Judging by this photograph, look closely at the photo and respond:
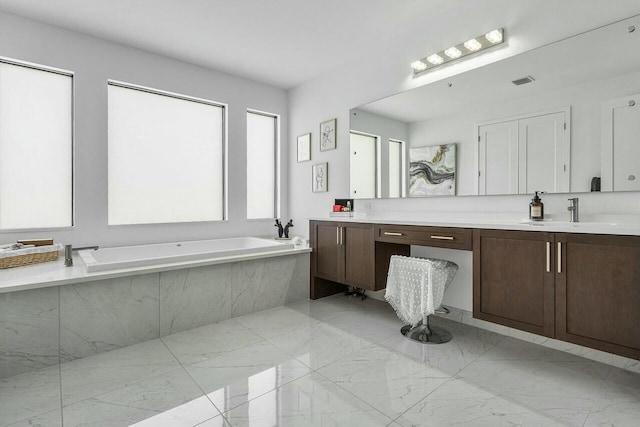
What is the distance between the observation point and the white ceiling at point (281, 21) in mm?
2410

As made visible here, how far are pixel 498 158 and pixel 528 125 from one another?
0.28 m

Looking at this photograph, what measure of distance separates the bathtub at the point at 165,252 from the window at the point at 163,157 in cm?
33

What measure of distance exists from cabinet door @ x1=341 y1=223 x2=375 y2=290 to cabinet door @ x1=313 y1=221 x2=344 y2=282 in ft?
0.26

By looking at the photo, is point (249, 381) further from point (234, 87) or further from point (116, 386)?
point (234, 87)

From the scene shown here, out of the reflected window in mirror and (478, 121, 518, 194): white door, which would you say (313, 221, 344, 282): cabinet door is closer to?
the reflected window in mirror

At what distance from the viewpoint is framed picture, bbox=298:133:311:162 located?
406cm

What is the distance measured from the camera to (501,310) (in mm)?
2025

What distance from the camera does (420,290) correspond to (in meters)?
2.32

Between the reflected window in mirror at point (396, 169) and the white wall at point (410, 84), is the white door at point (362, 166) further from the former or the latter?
the reflected window in mirror at point (396, 169)

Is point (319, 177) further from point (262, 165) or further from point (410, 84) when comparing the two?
point (410, 84)

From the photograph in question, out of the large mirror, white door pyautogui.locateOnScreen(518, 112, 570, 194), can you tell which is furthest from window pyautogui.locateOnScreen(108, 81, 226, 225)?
white door pyautogui.locateOnScreen(518, 112, 570, 194)

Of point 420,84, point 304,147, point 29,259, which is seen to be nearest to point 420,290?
point 420,84

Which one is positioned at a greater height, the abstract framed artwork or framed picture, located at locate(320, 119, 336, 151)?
framed picture, located at locate(320, 119, 336, 151)

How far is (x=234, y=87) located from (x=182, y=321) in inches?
108
